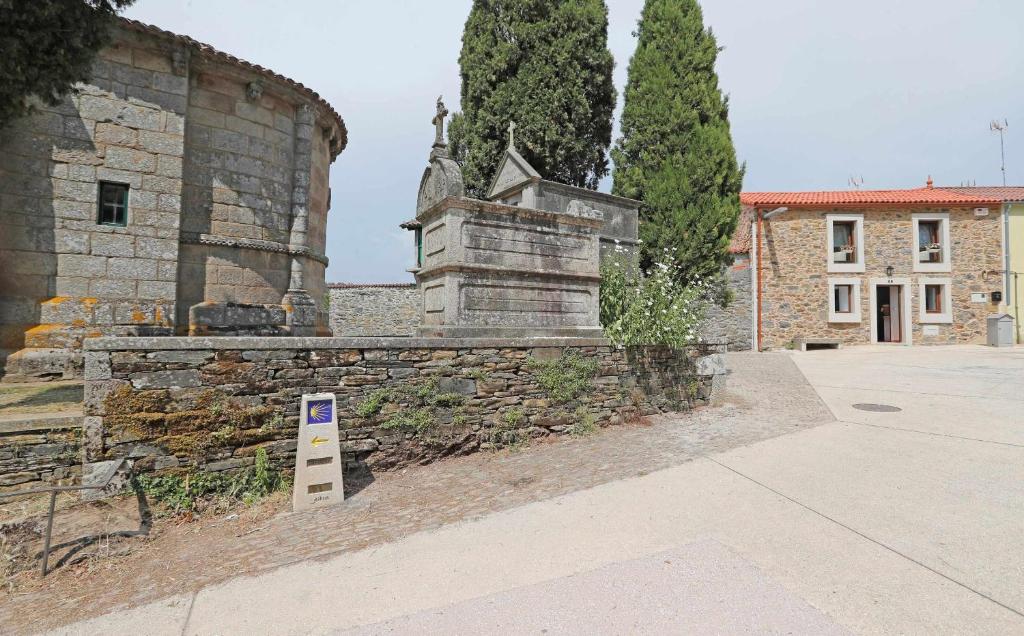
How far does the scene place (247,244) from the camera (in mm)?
8109

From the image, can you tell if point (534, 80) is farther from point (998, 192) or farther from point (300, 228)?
point (998, 192)

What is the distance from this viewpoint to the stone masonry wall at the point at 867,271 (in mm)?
17469

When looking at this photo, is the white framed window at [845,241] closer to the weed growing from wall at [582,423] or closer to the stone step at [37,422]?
the weed growing from wall at [582,423]

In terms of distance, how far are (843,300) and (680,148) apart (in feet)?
37.8

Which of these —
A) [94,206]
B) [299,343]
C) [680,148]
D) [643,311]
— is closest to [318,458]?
[299,343]

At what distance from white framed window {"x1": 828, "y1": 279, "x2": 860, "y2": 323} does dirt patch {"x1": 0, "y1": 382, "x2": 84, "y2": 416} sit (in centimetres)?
2062

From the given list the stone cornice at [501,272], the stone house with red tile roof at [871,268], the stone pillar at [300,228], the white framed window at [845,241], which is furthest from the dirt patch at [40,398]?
the white framed window at [845,241]

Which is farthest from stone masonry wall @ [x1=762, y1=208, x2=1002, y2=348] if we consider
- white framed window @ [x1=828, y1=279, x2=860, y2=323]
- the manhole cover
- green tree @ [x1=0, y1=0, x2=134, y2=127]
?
green tree @ [x1=0, y1=0, x2=134, y2=127]

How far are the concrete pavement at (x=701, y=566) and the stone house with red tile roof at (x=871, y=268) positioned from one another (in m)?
14.0

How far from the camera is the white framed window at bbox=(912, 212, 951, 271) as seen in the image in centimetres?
1756

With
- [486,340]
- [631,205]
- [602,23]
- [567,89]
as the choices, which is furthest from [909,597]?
[602,23]

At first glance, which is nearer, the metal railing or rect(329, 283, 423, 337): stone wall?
the metal railing

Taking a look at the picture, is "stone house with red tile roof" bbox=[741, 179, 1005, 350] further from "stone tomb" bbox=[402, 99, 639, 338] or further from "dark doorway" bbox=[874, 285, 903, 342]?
"stone tomb" bbox=[402, 99, 639, 338]

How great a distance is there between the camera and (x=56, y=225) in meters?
6.63
